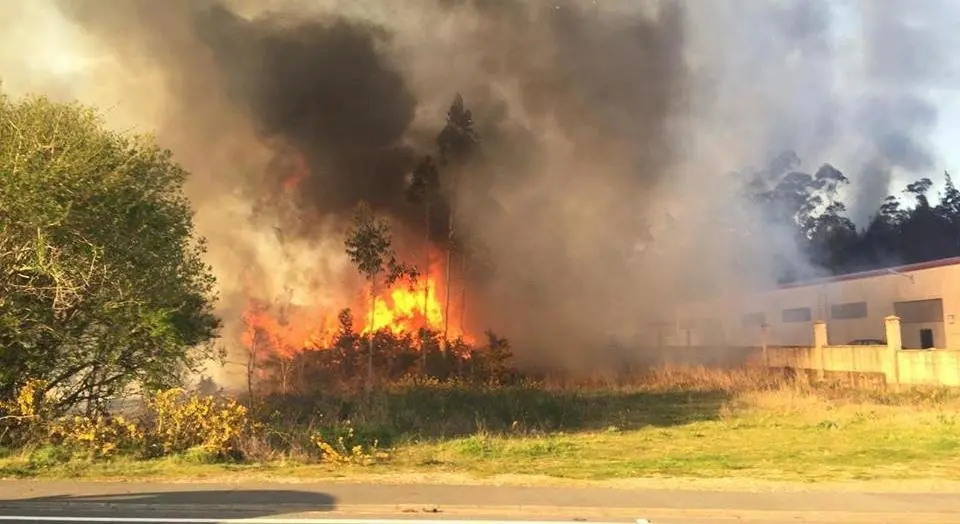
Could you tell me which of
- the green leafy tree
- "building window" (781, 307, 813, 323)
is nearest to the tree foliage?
"building window" (781, 307, 813, 323)

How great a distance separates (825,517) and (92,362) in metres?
14.1

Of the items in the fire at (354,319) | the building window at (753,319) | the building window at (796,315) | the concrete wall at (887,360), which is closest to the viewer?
the concrete wall at (887,360)

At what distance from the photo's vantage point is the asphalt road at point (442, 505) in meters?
8.23

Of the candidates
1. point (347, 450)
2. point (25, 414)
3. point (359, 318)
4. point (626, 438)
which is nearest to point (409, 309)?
point (359, 318)

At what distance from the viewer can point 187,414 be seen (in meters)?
13.7

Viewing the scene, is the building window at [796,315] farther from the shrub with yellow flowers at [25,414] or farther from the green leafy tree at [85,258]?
the shrub with yellow flowers at [25,414]

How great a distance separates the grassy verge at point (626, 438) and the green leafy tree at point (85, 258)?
8.85 ft

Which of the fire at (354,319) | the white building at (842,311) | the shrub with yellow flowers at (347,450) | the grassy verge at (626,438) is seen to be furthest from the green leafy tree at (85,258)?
the white building at (842,311)

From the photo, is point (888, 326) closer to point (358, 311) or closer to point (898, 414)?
point (898, 414)

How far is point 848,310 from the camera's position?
46.9m

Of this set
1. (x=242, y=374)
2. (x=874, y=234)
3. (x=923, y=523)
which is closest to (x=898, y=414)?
(x=923, y=523)

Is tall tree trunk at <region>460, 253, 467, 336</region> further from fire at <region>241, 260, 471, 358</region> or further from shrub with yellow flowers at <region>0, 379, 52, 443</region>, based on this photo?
shrub with yellow flowers at <region>0, 379, 52, 443</region>

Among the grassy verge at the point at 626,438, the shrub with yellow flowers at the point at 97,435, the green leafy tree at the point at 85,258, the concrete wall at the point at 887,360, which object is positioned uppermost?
the green leafy tree at the point at 85,258

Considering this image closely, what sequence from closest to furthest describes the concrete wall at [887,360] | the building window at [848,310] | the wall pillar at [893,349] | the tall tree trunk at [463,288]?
the concrete wall at [887,360], the wall pillar at [893,349], the tall tree trunk at [463,288], the building window at [848,310]
